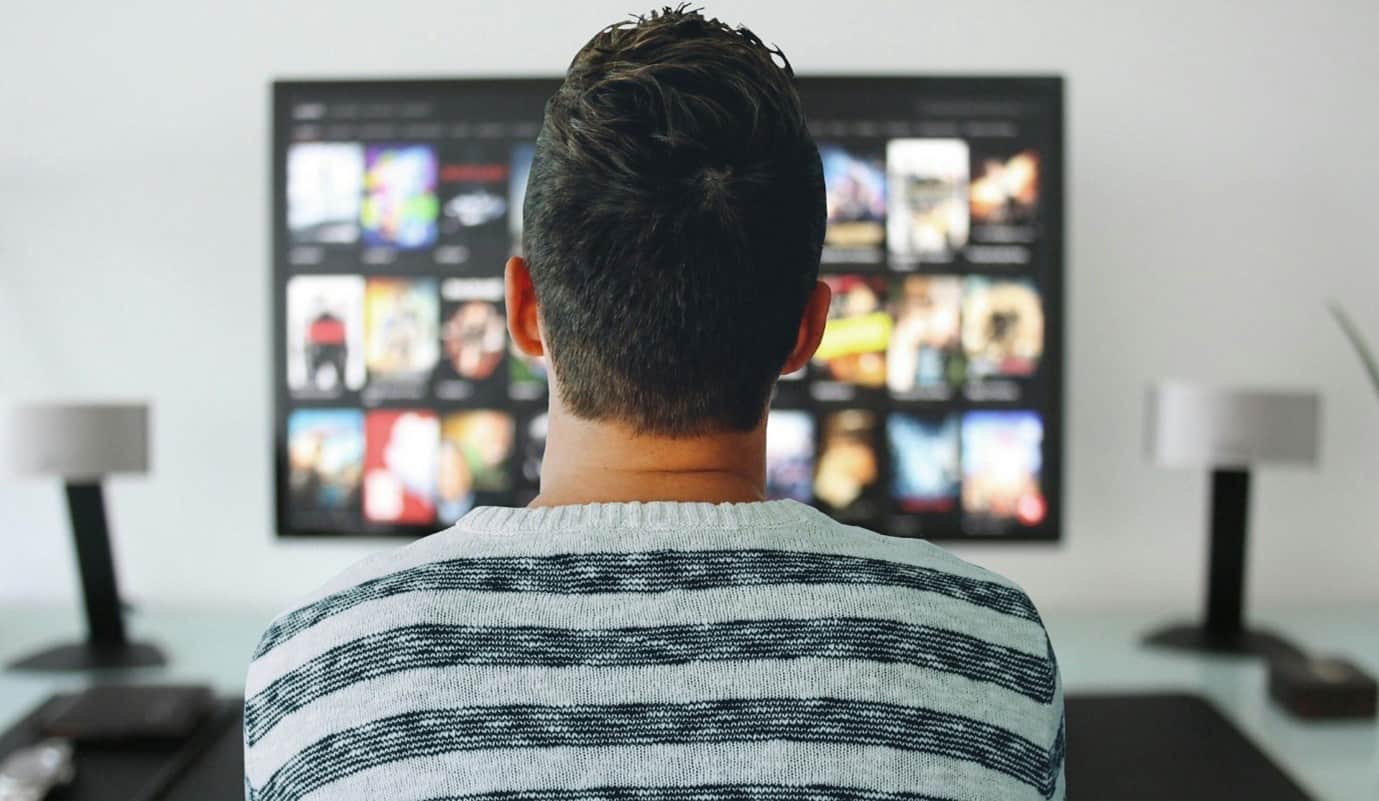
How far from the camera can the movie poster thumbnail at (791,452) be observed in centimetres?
255

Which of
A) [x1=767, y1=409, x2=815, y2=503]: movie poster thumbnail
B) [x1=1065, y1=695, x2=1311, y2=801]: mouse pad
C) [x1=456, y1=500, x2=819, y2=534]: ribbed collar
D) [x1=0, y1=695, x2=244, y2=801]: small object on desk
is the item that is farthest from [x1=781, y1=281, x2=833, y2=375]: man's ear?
[x1=767, y1=409, x2=815, y2=503]: movie poster thumbnail

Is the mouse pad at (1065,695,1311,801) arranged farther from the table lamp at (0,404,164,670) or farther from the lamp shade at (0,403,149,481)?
the lamp shade at (0,403,149,481)

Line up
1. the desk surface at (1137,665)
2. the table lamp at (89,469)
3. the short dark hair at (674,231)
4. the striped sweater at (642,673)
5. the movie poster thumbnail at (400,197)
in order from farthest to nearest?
the movie poster thumbnail at (400,197) < the table lamp at (89,469) < the desk surface at (1137,665) < the short dark hair at (674,231) < the striped sweater at (642,673)

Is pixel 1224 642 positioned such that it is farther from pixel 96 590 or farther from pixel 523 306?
pixel 96 590

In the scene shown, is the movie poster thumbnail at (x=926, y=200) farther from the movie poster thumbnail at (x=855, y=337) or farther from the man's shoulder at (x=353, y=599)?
the man's shoulder at (x=353, y=599)

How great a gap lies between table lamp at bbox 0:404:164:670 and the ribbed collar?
79.3 inches

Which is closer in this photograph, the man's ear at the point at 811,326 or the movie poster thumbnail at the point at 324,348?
the man's ear at the point at 811,326

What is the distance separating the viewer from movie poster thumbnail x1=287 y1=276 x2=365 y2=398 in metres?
2.55

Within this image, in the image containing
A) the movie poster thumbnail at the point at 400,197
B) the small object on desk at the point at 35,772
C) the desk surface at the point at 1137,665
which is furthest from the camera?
the movie poster thumbnail at the point at 400,197

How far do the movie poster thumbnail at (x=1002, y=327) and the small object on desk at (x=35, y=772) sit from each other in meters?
1.90

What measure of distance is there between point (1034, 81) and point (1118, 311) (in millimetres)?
646

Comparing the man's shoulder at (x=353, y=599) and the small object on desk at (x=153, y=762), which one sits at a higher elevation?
the man's shoulder at (x=353, y=599)

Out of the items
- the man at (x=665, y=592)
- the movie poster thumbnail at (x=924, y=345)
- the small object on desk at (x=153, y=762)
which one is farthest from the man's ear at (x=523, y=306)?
the movie poster thumbnail at (x=924, y=345)

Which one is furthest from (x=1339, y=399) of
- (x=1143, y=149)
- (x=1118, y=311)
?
(x=1143, y=149)
